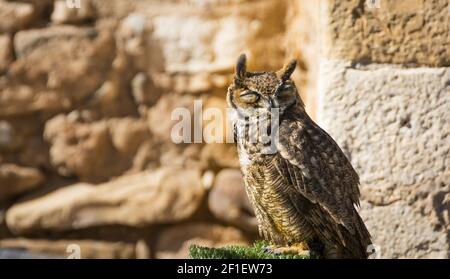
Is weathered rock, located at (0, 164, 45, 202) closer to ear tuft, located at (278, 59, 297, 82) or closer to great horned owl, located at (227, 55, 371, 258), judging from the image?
great horned owl, located at (227, 55, 371, 258)

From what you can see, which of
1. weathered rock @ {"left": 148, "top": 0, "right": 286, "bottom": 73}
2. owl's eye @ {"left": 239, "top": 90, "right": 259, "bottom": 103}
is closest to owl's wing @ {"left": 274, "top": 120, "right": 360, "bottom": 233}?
owl's eye @ {"left": 239, "top": 90, "right": 259, "bottom": 103}

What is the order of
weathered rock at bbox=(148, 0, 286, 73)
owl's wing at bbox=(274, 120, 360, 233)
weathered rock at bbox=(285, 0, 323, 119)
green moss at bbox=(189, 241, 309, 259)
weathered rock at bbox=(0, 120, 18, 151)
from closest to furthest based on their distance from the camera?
green moss at bbox=(189, 241, 309, 259), owl's wing at bbox=(274, 120, 360, 233), weathered rock at bbox=(285, 0, 323, 119), weathered rock at bbox=(148, 0, 286, 73), weathered rock at bbox=(0, 120, 18, 151)

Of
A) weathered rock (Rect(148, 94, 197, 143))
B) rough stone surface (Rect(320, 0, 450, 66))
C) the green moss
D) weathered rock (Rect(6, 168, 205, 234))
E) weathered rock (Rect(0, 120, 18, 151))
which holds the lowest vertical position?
weathered rock (Rect(6, 168, 205, 234))

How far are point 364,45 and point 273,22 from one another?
996 millimetres

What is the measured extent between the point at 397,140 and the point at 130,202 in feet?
5.51

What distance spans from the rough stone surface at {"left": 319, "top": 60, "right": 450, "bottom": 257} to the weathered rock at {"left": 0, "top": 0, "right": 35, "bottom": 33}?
188cm

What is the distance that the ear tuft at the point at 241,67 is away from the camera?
353 cm

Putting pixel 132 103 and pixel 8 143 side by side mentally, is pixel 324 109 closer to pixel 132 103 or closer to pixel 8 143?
pixel 132 103

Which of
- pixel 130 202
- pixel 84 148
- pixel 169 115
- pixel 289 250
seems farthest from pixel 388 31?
pixel 84 148

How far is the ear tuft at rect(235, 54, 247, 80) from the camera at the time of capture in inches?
139

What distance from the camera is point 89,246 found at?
5191 millimetres

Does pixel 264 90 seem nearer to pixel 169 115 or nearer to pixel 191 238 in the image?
pixel 169 115

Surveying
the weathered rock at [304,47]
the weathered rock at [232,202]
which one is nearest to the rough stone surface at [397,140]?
the weathered rock at [304,47]

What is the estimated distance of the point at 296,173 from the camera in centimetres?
350
